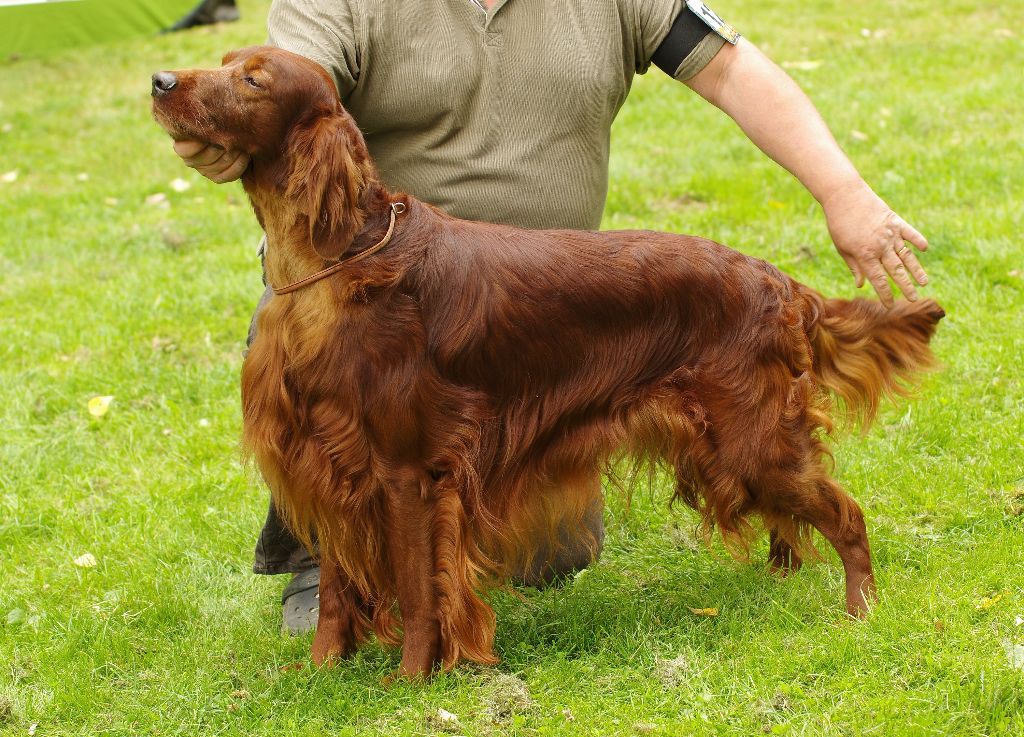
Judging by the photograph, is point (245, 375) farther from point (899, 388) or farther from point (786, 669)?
point (899, 388)

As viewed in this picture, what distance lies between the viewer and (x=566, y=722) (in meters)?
2.73

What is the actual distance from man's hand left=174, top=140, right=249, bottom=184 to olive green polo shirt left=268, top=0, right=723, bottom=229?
521mm

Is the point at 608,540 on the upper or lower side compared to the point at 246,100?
lower

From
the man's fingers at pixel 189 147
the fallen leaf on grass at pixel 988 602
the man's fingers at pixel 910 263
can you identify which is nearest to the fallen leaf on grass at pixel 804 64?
the man's fingers at pixel 910 263

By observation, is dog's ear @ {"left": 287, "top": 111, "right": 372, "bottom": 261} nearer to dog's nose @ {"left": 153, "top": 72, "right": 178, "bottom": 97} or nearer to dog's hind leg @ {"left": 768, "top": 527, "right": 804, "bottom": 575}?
dog's nose @ {"left": 153, "top": 72, "right": 178, "bottom": 97}

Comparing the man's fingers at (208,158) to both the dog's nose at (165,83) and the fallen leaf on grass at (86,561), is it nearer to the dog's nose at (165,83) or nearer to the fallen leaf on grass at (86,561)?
the dog's nose at (165,83)

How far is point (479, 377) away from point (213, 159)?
818mm

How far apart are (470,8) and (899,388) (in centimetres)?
159

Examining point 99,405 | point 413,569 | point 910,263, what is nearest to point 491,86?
point 910,263

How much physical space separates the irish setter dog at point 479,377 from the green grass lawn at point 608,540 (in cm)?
24

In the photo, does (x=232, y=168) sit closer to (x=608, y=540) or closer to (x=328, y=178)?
(x=328, y=178)

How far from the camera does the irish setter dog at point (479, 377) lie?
2.72m

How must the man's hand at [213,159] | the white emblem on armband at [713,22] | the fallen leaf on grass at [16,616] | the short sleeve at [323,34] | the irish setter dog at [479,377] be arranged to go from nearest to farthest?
the man's hand at [213,159] → the irish setter dog at [479,377] → the short sleeve at [323,34] → the white emblem on armband at [713,22] → the fallen leaf on grass at [16,616]

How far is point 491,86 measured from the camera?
3.24m
